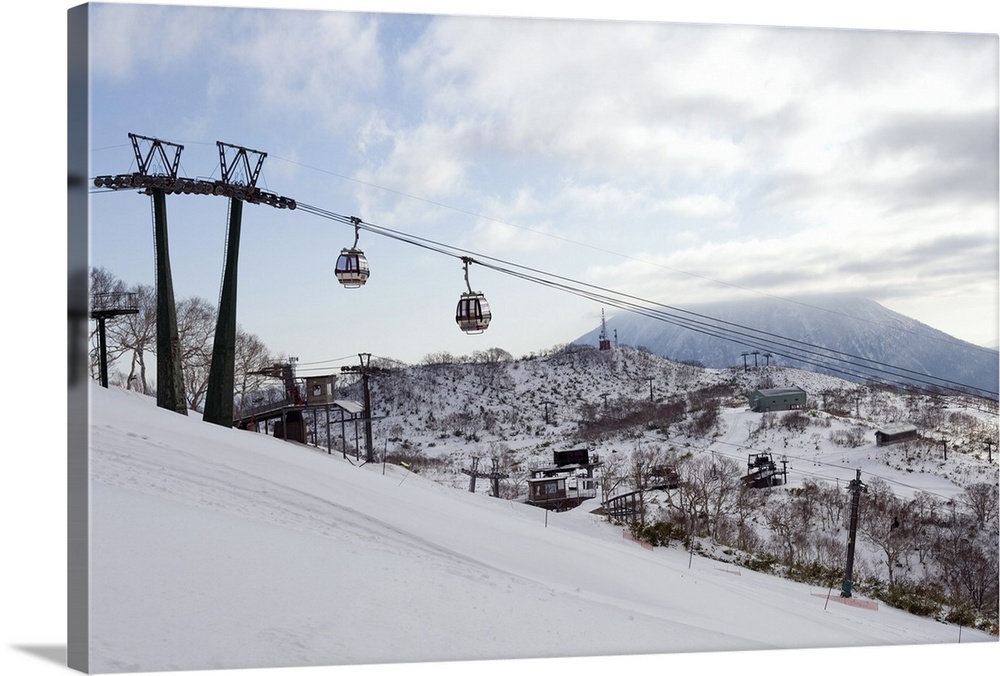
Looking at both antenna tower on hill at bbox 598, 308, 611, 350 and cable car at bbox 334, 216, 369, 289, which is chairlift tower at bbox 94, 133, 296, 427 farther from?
antenna tower on hill at bbox 598, 308, 611, 350

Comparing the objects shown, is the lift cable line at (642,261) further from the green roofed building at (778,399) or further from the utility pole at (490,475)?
the utility pole at (490,475)

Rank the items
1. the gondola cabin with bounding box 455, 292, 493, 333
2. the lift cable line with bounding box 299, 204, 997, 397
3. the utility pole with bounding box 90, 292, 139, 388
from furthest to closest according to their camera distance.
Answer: the lift cable line with bounding box 299, 204, 997, 397, the gondola cabin with bounding box 455, 292, 493, 333, the utility pole with bounding box 90, 292, 139, 388

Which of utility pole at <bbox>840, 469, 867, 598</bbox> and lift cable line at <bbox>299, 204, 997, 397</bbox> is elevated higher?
lift cable line at <bbox>299, 204, 997, 397</bbox>

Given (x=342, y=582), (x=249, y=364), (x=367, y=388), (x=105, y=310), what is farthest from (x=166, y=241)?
(x=342, y=582)

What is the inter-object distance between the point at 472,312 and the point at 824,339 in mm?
3377

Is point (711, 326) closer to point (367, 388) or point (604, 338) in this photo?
point (604, 338)

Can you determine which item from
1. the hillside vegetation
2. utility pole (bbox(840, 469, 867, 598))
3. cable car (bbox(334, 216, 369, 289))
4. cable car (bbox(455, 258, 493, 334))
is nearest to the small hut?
the hillside vegetation

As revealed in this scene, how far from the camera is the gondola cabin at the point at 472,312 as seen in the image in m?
6.72

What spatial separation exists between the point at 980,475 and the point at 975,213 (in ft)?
7.76

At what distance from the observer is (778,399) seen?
27.0ft

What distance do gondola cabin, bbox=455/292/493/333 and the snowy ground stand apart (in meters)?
1.73

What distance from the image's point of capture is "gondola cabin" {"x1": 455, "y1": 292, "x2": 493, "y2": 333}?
22.1ft

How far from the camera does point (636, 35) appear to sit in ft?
20.9

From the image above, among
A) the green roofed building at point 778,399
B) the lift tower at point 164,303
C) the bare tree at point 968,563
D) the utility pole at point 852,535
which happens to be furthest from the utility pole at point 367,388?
the bare tree at point 968,563
